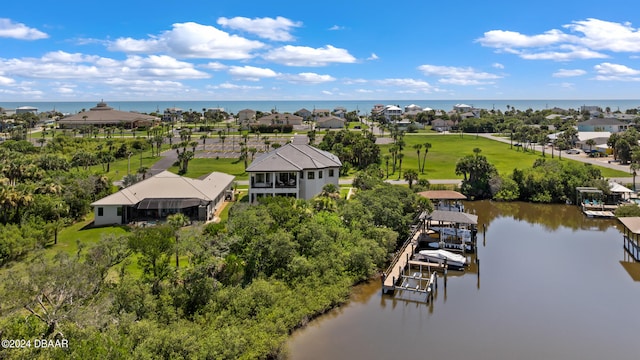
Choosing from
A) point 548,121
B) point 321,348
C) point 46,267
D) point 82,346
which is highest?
point 548,121

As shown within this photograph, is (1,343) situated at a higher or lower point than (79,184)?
lower

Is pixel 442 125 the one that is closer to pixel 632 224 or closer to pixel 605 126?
pixel 605 126

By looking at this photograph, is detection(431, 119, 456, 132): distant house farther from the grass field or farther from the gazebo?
the gazebo

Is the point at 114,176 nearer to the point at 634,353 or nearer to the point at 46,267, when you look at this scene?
the point at 46,267

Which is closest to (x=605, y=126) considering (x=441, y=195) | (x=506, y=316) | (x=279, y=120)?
(x=279, y=120)

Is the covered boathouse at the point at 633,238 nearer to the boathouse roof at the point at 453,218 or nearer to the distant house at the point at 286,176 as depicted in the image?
the boathouse roof at the point at 453,218

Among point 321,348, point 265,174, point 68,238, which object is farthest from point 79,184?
point 321,348
